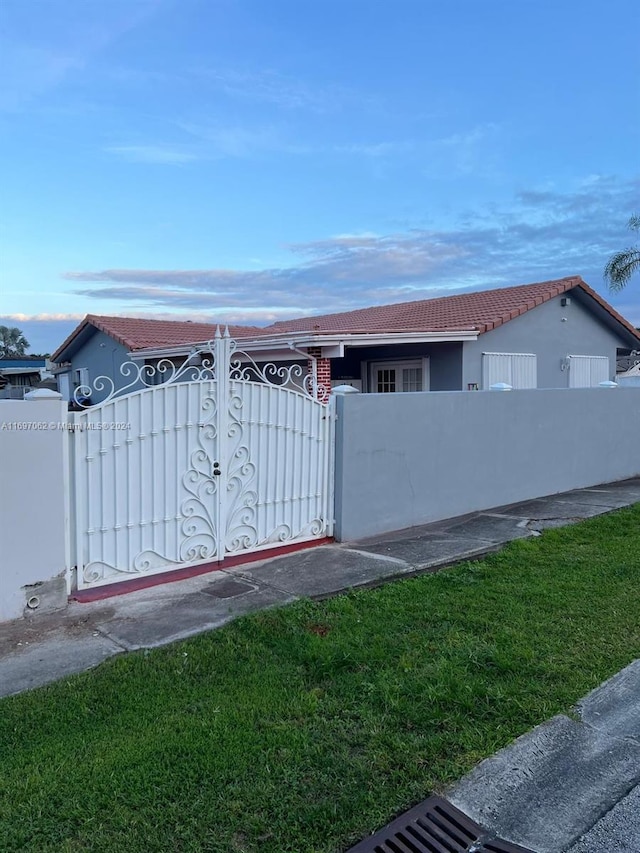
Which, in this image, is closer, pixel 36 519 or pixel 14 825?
pixel 14 825

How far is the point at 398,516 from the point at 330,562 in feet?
5.70

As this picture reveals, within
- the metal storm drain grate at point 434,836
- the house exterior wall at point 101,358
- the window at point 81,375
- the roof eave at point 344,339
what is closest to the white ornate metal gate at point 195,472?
the metal storm drain grate at point 434,836

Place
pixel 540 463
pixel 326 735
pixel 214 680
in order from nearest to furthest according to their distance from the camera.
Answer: pixel 326 735, pixel 214 680, pixel 540 463

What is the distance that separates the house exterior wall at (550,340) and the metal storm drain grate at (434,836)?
12364 millimetres

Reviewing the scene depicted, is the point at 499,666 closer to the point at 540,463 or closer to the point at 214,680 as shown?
the point at 214,680

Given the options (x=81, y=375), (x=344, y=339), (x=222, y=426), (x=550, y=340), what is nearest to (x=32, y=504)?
(x=222, y=426)

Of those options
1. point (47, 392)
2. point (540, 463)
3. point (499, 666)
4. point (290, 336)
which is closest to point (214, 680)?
point (499, 666)

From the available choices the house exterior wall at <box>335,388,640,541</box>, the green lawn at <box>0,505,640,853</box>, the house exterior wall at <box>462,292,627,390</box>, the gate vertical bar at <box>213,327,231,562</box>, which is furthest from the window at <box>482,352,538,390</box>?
the green lawn at <box>0,505,640,853</box>

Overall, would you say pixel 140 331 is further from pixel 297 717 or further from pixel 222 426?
pixel 297 717

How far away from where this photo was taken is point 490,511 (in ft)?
30.6

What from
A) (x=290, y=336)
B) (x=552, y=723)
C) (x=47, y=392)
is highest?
(x=290, y=336)

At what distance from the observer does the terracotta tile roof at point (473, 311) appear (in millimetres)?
14883

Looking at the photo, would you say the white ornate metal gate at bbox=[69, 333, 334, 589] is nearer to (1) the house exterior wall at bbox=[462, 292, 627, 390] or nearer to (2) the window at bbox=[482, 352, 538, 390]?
(1) the house exterior wall at bbox=[462, 292, 627, 390]

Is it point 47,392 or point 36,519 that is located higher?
point 47,392
